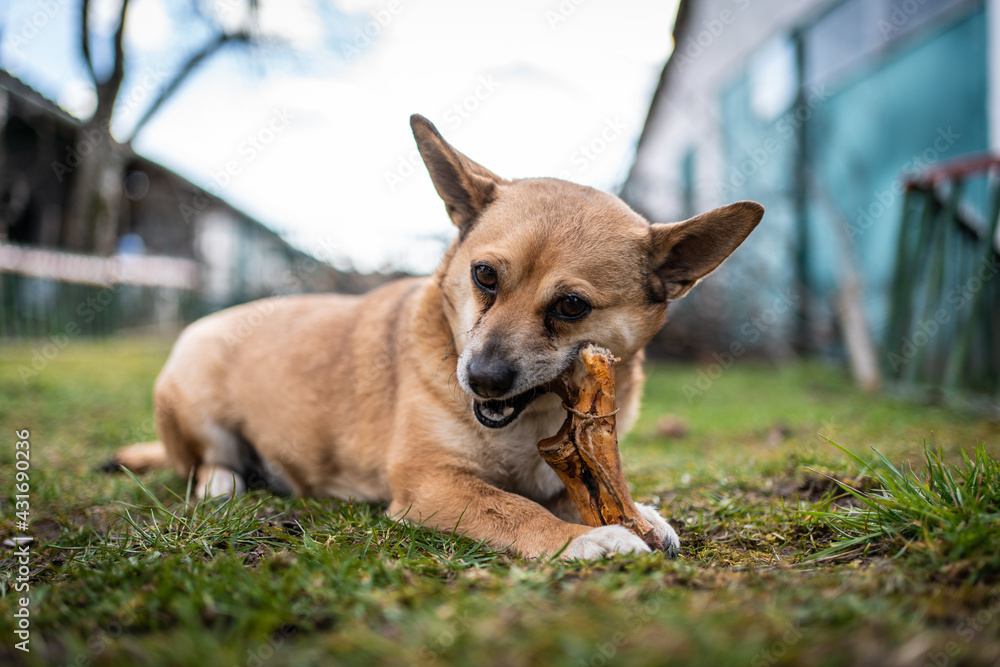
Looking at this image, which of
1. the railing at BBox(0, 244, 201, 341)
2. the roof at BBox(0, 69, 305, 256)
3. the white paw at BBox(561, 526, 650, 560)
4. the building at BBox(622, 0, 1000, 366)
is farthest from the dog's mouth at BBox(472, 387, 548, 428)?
the railing at BBox(0, 244, 201, 341)

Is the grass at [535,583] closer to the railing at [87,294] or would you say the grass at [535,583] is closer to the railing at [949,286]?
the railing at [949,286]

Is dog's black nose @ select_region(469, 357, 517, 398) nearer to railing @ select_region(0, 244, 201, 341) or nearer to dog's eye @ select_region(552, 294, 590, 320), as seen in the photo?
dog's eye @ select_region(552, 294, 590, 320)

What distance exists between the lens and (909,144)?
8023mm

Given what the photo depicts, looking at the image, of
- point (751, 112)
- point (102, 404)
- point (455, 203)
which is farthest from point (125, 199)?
point (455, 203)

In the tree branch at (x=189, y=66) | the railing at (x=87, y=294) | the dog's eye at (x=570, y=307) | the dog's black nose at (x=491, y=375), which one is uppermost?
the tree branch at (x=189, y=66)

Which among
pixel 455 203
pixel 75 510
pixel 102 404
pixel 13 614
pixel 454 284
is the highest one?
pixel 455 203

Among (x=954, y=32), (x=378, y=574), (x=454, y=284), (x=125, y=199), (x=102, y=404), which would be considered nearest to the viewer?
(x=378, y=574)

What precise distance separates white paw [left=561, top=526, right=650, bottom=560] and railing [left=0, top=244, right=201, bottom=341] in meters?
12.0

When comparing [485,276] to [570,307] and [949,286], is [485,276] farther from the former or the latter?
[949,286]

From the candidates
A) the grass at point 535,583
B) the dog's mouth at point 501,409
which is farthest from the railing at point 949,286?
the dog's mouth at point 501,409

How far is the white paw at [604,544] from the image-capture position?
199cm

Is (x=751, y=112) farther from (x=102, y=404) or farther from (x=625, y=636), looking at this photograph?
(x=625, y=636)

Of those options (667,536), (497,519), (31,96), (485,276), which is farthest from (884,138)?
(31,96)

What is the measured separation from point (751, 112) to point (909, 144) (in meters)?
4.27
